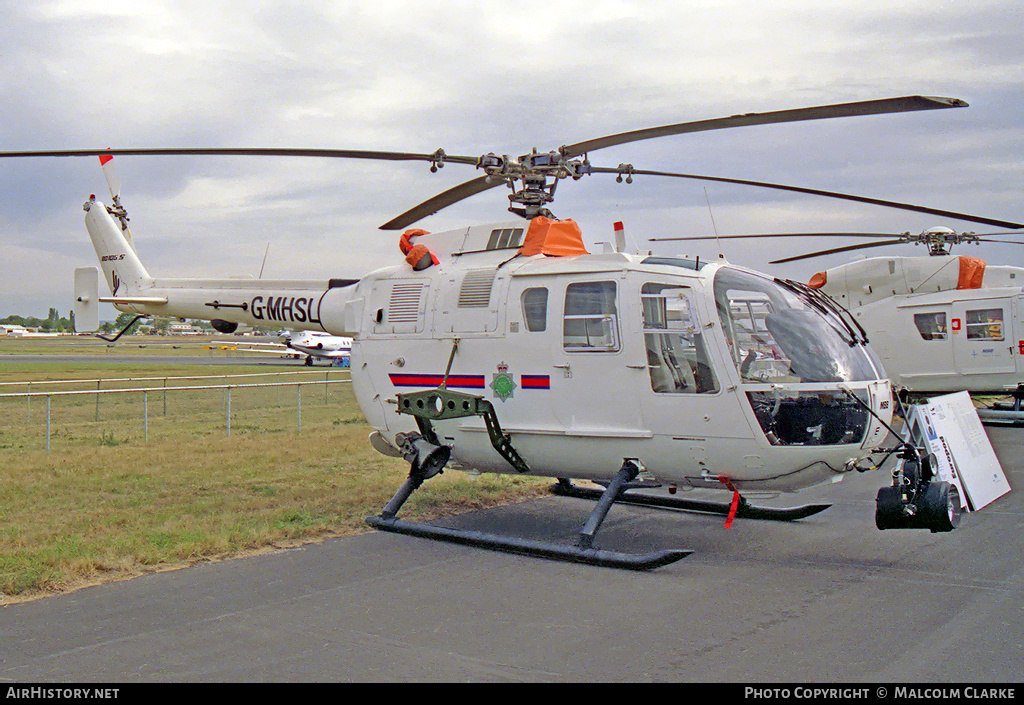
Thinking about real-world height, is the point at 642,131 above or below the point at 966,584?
above

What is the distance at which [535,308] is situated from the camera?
8453 millimetres

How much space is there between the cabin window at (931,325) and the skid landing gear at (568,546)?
1438cm

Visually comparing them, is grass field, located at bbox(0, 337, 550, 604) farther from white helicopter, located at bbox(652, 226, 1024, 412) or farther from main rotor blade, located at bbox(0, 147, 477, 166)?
white helicopter, located at bbox(652, 226, 1024, 412)

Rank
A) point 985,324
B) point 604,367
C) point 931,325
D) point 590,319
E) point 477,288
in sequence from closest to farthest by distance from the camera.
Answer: point 604,367
point 590,319
point 477,288
point 985,324
point 931,325

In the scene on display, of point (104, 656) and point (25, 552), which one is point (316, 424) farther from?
point (104, 656)

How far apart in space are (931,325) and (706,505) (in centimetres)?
1249

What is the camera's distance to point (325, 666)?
4941mm

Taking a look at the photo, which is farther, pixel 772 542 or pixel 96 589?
pixel 772 542

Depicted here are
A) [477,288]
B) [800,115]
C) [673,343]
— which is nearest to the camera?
[800,115]

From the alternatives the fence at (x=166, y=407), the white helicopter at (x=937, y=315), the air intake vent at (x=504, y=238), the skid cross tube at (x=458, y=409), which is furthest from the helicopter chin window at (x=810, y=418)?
the white helicopter at (x=937, y=315)

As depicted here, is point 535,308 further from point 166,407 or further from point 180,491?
point 166,407

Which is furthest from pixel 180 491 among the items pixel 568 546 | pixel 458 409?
pixel 568 546

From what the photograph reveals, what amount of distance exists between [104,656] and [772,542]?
5.97m
